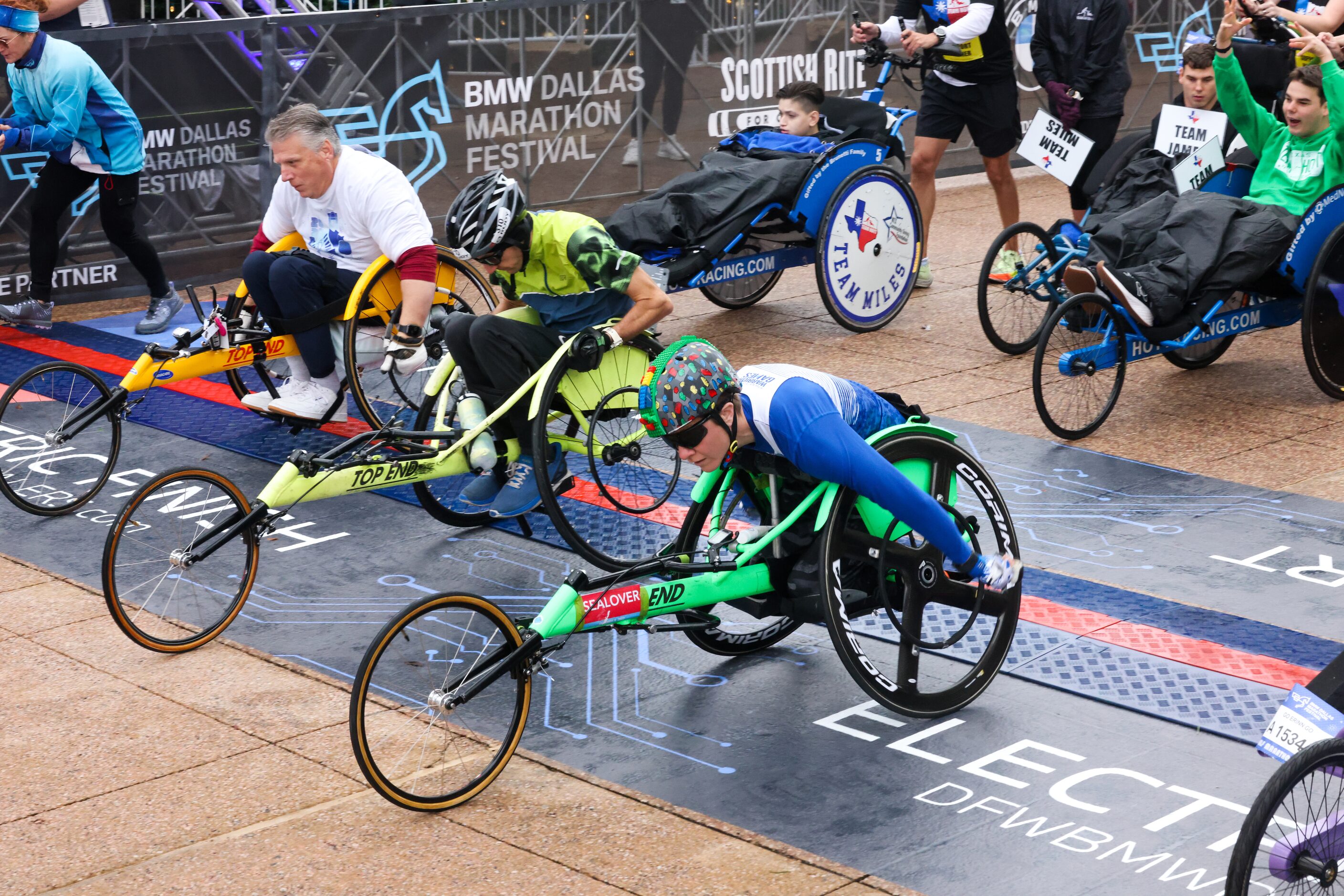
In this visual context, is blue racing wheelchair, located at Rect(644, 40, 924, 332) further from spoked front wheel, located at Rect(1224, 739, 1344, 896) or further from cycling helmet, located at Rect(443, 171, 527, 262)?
spoked front wheel, located at Rect(1224, 739, 1344, 896)

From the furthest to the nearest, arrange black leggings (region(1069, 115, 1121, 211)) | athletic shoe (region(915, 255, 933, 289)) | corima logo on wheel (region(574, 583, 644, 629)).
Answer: athletic shoe (region(915, 255, 933, 289)) → black leggings (region(1069, 115, 1121, 211)) → corima logo on wheel (region(574, 583, 644, 629))

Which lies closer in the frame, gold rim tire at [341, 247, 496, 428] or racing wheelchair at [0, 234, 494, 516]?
racing wheelchair at [0, 234, 494, 516]

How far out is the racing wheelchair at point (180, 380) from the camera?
6289mm

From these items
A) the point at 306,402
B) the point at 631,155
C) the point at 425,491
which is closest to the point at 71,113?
the point at 306,402

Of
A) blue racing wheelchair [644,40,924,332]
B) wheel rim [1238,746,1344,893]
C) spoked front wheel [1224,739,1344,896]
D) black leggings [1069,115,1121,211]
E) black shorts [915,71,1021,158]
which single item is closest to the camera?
spoked front wheel [1224,739,1344,896]

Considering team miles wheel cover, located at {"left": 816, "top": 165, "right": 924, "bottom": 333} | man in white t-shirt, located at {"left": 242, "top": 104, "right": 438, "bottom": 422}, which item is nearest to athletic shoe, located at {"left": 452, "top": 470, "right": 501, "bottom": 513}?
man in white t-shirt, located at {"left": 242, "top": 104, "right": 438, "bottom": 422}

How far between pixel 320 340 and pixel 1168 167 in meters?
4.40

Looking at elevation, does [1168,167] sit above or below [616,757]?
above

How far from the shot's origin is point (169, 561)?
505 cm

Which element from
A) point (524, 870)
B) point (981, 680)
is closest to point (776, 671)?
point (981, 680)

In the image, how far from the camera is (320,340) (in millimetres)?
6914

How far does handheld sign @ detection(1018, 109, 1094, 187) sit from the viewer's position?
907 cm

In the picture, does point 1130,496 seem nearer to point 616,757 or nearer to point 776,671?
point 776,671

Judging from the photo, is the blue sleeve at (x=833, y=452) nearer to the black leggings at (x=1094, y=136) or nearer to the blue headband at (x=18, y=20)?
the black leggings at (x=1094, y=136)
